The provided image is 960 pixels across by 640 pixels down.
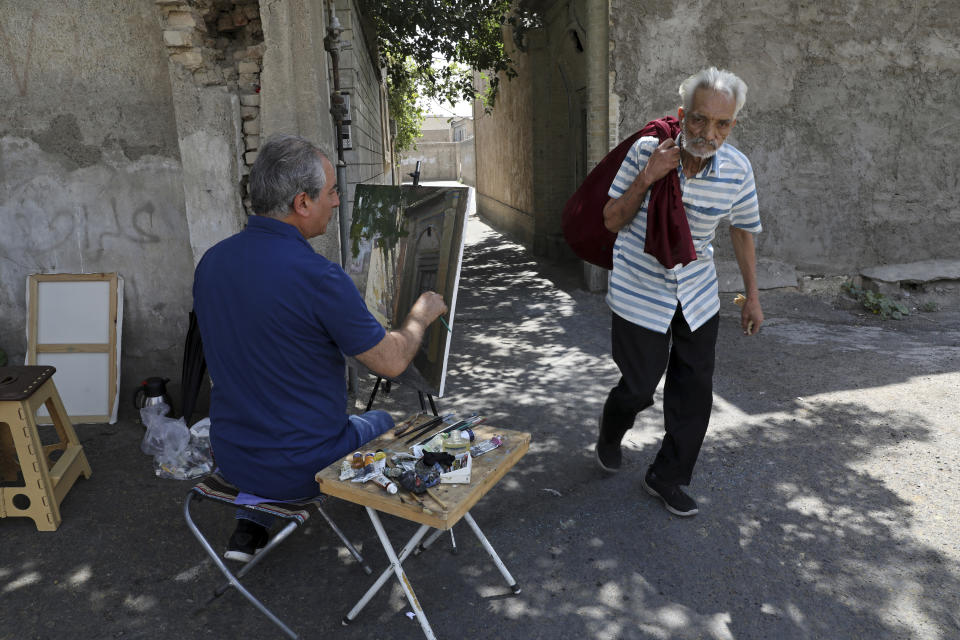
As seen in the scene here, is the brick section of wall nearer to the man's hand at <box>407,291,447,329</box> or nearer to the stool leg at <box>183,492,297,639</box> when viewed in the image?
the man's hand at <box>407,291,447,329</box>

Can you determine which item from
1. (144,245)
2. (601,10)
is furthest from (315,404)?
(601,10)

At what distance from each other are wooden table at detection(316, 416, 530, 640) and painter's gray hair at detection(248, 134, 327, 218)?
3.00ft

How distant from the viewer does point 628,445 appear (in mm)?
4012

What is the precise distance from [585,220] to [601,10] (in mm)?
5093

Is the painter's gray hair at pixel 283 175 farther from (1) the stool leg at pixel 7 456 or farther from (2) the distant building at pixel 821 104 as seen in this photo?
(2) the distant building at pixel 821 104

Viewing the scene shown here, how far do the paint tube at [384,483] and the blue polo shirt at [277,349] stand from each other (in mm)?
382

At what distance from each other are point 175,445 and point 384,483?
2384 mm

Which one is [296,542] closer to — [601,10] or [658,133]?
[658,133]

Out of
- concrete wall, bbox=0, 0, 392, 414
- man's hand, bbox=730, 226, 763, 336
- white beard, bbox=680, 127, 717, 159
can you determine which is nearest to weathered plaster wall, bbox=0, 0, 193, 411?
concrete wall, bbox=0, 0, 392, 414

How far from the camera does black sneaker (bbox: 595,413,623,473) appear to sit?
356 centimetres

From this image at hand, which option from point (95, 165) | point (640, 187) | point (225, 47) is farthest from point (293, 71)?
point (640, 187)

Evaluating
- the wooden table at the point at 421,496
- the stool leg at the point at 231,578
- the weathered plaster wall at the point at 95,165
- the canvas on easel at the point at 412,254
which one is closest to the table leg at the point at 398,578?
the wooden table at the point at 421,496

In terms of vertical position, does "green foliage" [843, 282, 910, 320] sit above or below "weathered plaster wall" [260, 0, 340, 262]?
below

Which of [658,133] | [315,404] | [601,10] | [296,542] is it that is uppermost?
[601,10]
